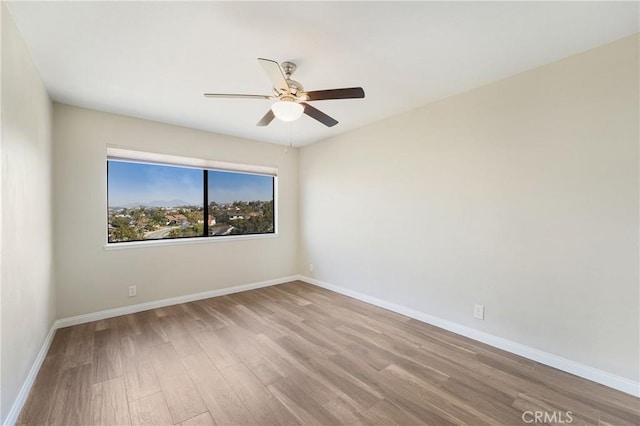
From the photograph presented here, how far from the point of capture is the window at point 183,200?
346 cm

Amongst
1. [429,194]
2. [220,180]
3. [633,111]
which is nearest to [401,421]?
[429,194]

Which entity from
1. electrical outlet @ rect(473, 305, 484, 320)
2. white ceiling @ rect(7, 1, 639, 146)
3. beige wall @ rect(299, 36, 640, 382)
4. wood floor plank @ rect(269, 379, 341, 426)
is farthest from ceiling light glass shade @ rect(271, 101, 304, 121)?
electrical outlet @ rect(473, 305, 484, 320)

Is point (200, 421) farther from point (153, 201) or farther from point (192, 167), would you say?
point (192, 167)

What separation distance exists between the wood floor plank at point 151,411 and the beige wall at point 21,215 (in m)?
0.64

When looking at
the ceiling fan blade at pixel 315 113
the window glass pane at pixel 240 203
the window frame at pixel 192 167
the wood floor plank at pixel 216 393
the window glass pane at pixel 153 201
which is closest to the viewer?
the wood floor plank at pixel 216 393

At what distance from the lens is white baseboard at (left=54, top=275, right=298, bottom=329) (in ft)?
9.86

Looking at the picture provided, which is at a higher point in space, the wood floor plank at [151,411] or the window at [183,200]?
the window at [183,200]

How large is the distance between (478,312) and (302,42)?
2.86 metres

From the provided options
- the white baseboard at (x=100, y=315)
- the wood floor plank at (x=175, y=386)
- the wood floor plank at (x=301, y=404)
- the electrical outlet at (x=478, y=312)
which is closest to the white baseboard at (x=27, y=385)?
the white baseboard at (x=100, y=315)

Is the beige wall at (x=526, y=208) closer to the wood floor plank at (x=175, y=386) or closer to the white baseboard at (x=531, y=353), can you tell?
the white baseboard at (x=531, y=353)

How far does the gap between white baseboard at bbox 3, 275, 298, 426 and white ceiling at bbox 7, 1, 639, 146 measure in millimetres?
2374

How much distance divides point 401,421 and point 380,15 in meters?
2.49

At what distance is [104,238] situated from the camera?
320cm

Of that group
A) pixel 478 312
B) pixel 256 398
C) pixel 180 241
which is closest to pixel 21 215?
pixel 180 241
